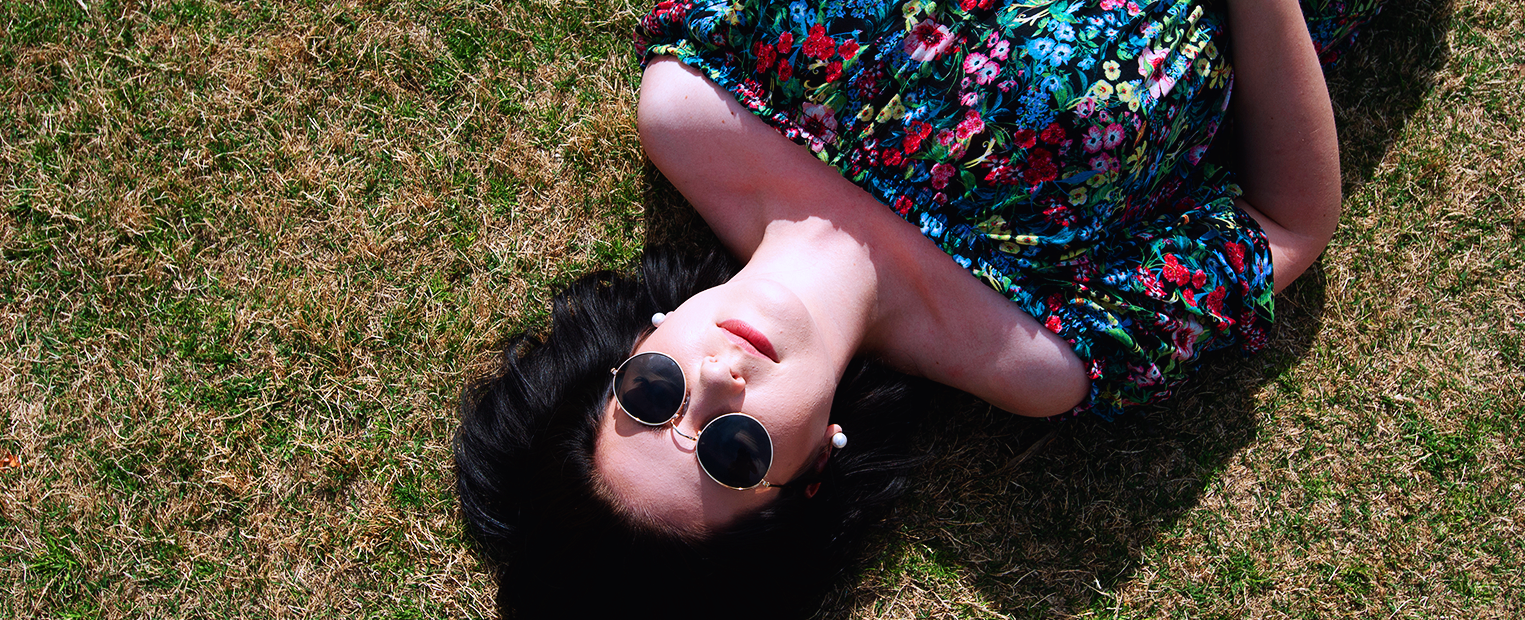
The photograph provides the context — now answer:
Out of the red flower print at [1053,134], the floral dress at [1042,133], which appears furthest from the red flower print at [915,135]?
the red flower print at [1053,134]

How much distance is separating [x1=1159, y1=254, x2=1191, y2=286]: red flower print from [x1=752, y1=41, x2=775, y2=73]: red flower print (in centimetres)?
142

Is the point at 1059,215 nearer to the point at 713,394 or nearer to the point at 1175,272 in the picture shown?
the point at 1175,272

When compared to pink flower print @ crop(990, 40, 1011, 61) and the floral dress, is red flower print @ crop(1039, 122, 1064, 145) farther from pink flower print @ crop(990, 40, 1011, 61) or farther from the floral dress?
pink flower print @ crop(990, 40, 1011, 61)

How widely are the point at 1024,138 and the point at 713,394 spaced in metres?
1.21

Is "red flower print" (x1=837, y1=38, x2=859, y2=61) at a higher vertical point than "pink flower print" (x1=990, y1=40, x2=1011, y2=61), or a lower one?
lower

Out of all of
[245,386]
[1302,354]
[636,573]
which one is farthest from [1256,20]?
[245,386]

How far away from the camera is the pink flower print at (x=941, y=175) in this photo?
101 inches

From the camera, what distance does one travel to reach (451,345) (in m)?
3.33

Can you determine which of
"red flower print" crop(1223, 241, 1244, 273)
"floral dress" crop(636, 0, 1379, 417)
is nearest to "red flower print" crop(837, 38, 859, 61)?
"floral dress" crop(636, 0, 1379, 417)

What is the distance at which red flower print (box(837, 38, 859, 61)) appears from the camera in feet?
8.46

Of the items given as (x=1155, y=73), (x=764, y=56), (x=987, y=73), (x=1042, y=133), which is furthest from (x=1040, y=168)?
(x=764, y=56)

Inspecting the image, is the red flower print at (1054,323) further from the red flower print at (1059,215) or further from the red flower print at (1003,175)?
the red flower print at (1003,175)

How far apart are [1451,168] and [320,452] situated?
15.2 feet

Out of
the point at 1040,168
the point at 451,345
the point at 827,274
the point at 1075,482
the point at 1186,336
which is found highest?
the point at 1040,168
